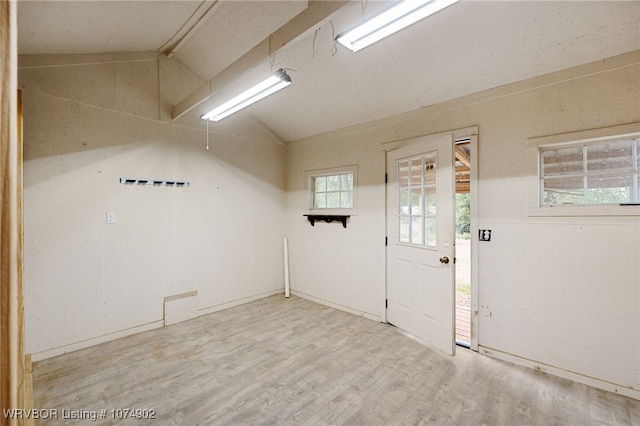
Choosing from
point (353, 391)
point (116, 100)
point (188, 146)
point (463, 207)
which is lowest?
point (353, 391)

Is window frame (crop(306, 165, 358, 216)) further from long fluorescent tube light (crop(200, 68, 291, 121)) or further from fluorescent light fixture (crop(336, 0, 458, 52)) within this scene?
fluorescent light fixture (crop(336, 0, 458, 52))

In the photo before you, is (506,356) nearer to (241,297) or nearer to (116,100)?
(241,297)

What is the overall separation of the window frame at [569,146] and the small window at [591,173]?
38mm

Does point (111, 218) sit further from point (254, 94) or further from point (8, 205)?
point (8, 205)

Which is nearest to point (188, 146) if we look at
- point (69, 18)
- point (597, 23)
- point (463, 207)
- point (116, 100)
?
point (116, 100)

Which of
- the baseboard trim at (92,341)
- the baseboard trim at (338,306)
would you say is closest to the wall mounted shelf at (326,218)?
the baseboard trim at (338,306)

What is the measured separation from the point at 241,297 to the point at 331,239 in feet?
5.34

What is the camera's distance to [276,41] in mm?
2225

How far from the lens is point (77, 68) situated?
9.59 feet

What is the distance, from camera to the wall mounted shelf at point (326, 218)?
13.2 ft

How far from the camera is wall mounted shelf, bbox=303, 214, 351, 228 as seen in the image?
A: 4027 millimetres

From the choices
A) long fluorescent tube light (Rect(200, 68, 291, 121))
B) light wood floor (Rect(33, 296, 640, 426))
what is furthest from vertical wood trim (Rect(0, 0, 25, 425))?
long fluorescent tube light (Rect(200, 68, 291, 121))

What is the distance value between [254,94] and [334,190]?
202 cm

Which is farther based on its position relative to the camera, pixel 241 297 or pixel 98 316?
pixel 241 297
